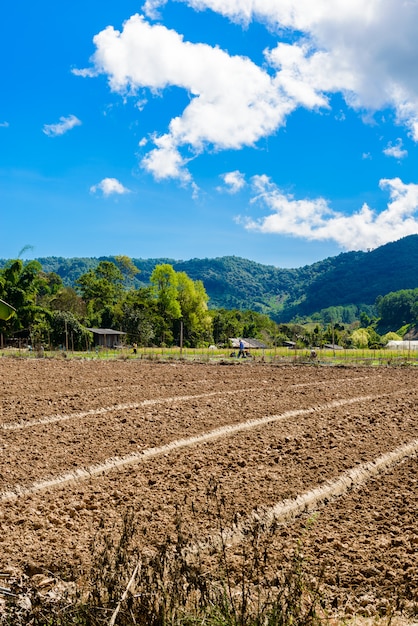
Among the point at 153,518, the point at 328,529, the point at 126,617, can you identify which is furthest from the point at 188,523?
the point at 126,617

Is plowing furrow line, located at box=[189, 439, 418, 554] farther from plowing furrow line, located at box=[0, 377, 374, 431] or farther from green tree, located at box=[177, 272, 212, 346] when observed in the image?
green tree, located at box=[177, 272, 212, 346]

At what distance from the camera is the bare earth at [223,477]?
13.2 ft

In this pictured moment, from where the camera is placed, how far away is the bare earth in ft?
13.2

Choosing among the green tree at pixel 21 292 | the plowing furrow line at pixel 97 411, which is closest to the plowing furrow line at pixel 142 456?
the plowing furrow line at pixel 97 411

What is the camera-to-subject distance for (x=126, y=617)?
2.78 metres

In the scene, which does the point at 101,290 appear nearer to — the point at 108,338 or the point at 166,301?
the point at 166,301

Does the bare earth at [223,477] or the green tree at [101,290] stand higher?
the green tree at [101,290]

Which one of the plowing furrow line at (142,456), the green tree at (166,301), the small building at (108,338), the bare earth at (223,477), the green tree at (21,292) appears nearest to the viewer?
the bare earth at (223,477)

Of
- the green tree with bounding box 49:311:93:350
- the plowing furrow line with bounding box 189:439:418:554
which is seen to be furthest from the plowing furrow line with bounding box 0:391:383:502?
the green tree with bounding box 49:311:93:350

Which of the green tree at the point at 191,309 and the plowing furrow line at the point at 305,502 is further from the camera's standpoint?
the green tree at the point at 191,309

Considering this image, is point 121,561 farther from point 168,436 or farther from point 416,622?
point 168,436

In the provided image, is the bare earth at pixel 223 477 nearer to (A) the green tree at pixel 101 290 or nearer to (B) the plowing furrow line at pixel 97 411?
(B) the plowing furrow line at pixel 97 411

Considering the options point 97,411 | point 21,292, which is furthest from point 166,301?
point 97,411

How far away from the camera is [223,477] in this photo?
223 inches
